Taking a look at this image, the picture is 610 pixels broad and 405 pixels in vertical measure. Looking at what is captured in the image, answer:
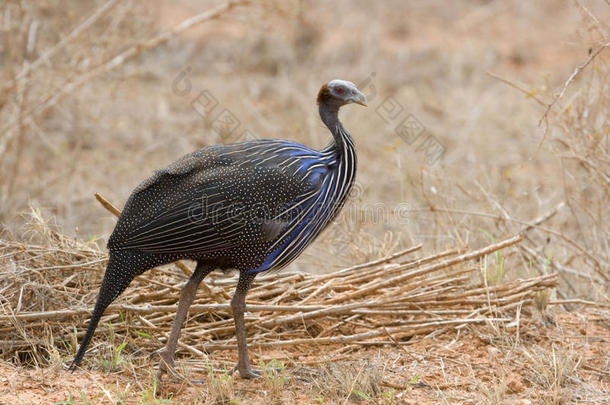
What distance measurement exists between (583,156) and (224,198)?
2645 millimetres

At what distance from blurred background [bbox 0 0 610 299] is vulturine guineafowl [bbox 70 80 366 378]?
0.97m

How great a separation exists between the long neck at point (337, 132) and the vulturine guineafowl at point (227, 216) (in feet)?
0.31

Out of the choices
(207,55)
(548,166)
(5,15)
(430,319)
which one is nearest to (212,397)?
(430,319)

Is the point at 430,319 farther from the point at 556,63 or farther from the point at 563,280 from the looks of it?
the point at 556,63

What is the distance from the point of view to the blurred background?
16.6 feet

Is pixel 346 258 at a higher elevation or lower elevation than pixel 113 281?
lower

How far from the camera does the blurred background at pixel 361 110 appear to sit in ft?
16.6

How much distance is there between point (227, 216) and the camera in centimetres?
342

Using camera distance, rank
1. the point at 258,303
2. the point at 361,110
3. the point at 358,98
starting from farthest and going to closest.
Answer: the point at 361,110 < the point at 258,303 < the point at 358,98

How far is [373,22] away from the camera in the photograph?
13.0 m

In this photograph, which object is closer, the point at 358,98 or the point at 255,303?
the point at 358,98

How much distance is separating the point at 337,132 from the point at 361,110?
5.46 metres

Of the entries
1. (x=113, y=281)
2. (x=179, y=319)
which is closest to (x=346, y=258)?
(x=179, y=319)

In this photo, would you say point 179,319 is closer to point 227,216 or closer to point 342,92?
point 227,216
